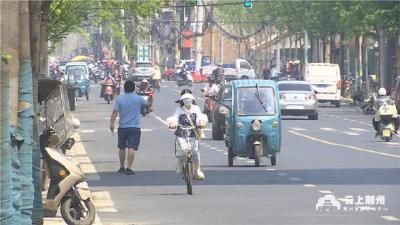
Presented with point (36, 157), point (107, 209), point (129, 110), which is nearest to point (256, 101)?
point (129, 110)

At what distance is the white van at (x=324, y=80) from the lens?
225 ft

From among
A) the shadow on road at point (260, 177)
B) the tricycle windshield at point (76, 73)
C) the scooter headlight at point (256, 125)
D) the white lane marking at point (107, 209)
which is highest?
the scooter headlight at point (256, 125)

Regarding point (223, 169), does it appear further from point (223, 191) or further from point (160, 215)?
point (160, 215)

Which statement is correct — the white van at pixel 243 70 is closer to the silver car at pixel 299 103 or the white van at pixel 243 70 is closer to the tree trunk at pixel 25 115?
the silver car at pixel 299 103

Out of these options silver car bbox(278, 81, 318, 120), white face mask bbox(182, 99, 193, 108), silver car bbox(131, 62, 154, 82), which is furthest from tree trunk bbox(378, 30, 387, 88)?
white face mask bbox(182, 99, 193, 108)

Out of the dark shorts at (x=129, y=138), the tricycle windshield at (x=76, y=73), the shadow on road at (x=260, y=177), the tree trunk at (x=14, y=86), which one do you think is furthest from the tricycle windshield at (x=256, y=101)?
the tricycle windshield at (x=76, y=73)

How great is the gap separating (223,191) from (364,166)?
6288 mm

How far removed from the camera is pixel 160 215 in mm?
19031

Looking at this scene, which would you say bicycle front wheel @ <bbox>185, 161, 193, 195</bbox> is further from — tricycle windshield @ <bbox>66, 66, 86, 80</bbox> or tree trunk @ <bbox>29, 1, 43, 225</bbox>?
tricycle windshield @ <bbox>66, 66, 86, 80</bbox>

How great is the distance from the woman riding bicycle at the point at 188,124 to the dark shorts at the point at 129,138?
3670mm

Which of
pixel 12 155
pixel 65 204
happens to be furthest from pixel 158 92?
pixel 12 155

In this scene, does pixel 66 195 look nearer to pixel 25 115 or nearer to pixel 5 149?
pixel 25 115

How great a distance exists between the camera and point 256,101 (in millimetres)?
29969

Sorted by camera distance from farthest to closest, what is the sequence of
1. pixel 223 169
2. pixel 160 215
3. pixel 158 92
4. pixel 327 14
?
pixel 158 92 → pixel 327 14 → pixel 223 169 → pixel 160 215
